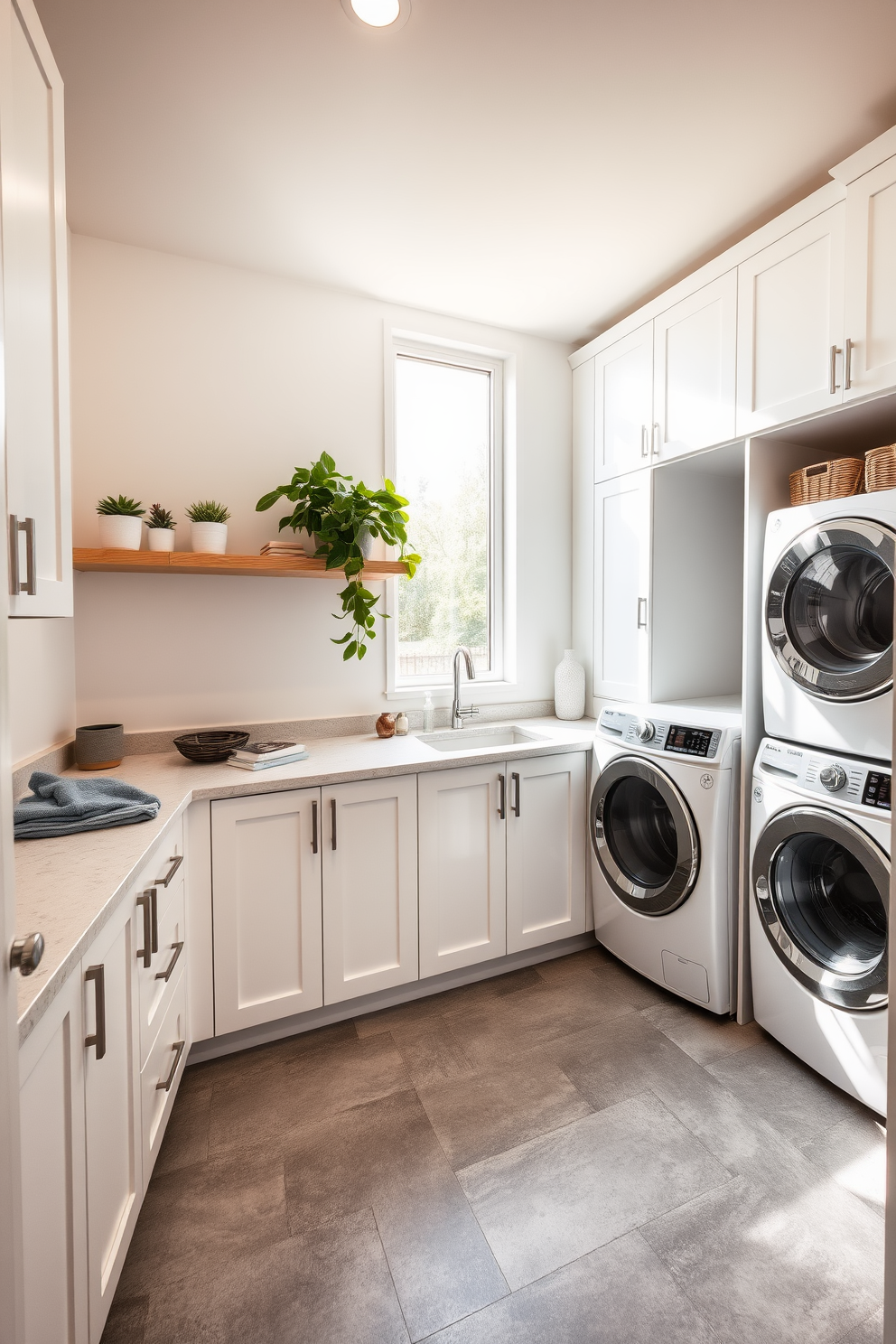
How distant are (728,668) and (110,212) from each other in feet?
9.30

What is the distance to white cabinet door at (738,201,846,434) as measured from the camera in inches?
70.1

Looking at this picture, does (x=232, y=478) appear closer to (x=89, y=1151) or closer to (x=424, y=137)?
(x=424, y=137)

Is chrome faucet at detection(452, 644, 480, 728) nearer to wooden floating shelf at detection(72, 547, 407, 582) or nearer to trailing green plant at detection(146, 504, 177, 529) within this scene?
wooden floating shelf at detection(72, 547, 407, 582)

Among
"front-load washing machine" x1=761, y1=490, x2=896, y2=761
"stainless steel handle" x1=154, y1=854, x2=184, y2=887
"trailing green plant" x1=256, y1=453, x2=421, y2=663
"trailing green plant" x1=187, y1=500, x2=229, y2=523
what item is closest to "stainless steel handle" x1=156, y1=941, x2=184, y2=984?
"stainless steel handle" x1=154, y1=854, x2=184, y2=887

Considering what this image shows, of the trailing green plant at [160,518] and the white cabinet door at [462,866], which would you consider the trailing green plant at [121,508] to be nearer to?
the trailing green plant at [160,518]

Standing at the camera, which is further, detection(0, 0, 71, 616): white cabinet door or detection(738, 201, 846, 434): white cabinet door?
detection(738, 201, 846, 434): white cabinet door

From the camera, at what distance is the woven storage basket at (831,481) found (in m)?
1.79

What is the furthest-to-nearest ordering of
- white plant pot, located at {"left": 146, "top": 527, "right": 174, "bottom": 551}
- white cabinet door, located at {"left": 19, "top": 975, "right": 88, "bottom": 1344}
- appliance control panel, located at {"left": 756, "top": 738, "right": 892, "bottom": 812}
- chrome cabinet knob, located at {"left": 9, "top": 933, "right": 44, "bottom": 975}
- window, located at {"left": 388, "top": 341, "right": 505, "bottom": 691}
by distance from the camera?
window, located at {"left": 388, "top": 341, "right": 505, "bottom": 691} < white plant pot, located at {"left": 146, "top": 527, "right": 174, "bottom": 551} < appliance control panel, located at {"left": 756, "top": 738, "right": 892, "bottom": 812} < white cabinet door, located at {"left": 19, "top": 975, "right": 88, "bottom": 1344} < chrome cabinet knob, located at {"left": 9, "top": 933, "right": 44, "bottom": 975}

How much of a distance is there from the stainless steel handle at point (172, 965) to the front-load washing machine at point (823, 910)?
1674 mm

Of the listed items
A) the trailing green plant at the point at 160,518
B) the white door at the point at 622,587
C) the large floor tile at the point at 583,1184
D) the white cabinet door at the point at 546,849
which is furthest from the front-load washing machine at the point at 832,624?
the trailing green plant at the point at 160,518

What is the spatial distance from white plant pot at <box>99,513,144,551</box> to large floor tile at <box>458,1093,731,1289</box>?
2015mm

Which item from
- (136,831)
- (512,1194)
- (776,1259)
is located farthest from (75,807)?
(776,1259)

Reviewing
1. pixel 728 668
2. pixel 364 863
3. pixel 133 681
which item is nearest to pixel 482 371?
pixel 728 668

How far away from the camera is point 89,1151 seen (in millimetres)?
1010
